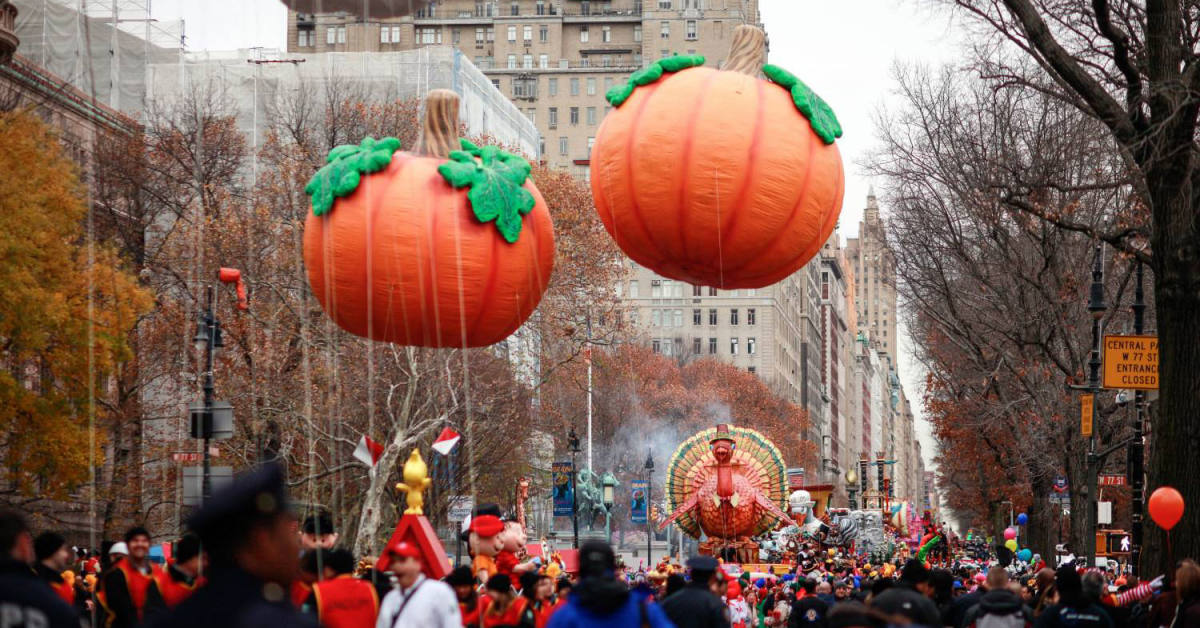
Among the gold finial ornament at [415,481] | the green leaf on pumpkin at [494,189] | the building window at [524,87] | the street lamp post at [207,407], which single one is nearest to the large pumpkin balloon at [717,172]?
the green leaf on pumpkin at [494,189]

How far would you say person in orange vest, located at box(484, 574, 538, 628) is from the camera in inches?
407

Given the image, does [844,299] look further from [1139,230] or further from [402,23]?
[1139,230]

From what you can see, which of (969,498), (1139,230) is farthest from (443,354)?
(969,498)

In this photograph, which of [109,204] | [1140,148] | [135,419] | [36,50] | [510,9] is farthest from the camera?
[510,9]

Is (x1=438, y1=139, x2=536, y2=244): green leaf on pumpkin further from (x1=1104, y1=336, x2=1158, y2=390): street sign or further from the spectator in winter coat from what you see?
(x1=1104, y1=336, x2=1158, y2=390): street sign

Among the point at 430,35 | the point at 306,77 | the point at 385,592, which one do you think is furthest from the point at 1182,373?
the point at 430,35

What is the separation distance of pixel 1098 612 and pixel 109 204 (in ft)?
124

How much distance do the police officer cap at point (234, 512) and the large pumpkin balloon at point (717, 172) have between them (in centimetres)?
608

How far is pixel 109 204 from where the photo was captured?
4378cm

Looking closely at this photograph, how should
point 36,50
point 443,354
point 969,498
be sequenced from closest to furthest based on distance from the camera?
point 443,354 < point 36,50 < point 969,498

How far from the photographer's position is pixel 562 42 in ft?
406

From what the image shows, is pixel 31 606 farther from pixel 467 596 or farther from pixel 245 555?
pixel 467 596

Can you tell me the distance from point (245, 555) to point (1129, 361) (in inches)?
773

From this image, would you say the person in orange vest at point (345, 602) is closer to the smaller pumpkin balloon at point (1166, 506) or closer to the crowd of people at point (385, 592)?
the crowd of people at point (385, 592)
